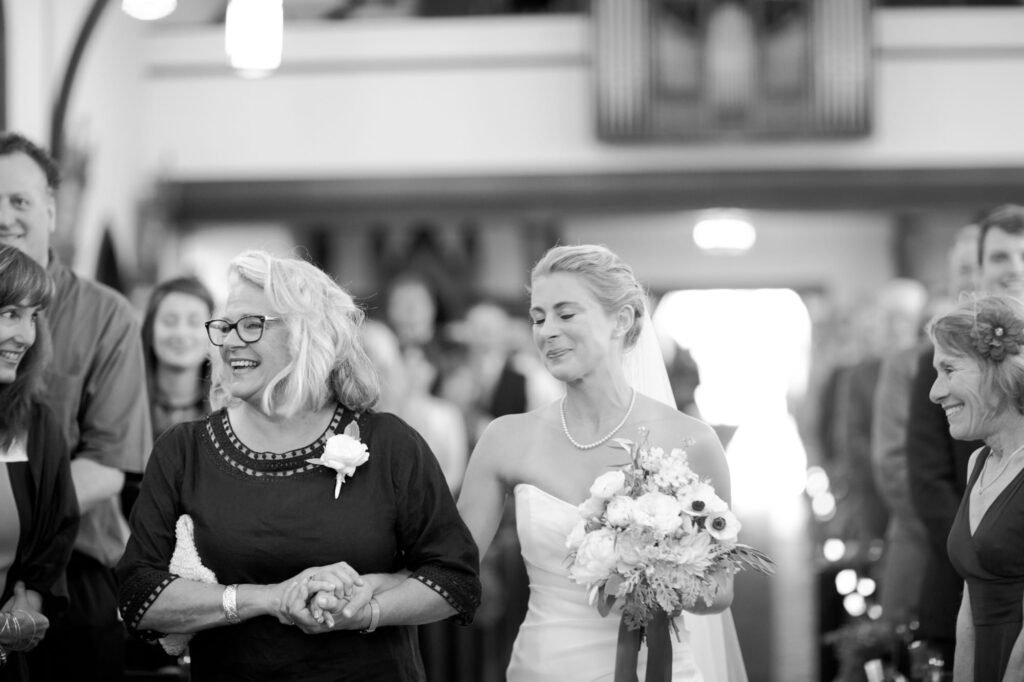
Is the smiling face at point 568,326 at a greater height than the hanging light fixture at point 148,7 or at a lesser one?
lesser

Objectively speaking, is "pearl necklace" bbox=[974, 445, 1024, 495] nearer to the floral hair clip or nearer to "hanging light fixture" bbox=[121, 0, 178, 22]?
the floral hair clip

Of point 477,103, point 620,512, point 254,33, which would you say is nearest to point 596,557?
point 620,512

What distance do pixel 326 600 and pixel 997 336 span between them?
1.92 metres

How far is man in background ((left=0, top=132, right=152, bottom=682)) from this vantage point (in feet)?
14.2

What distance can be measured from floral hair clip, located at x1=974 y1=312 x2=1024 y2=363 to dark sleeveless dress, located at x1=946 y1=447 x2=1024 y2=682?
0.33m

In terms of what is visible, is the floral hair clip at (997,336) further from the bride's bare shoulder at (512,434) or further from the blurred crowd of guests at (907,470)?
the bride's bare shoulder at (512,434)

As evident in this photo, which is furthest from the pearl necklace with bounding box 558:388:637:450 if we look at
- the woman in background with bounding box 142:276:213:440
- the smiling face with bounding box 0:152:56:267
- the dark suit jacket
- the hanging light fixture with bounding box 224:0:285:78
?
the hanging light fixture with bounding box 224:0:285:78

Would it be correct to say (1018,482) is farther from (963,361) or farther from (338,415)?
(338,415)

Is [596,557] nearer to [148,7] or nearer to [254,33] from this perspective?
[254,33]

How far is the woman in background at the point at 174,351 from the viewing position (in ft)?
18.4

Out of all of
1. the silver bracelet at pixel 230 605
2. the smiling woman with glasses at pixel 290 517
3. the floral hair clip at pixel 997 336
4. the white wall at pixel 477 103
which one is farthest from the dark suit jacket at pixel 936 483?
the white wall at pixel 477 103

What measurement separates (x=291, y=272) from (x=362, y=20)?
974 cm

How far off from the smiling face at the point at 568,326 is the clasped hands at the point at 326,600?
94 cm

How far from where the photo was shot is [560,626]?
12.9 ft
